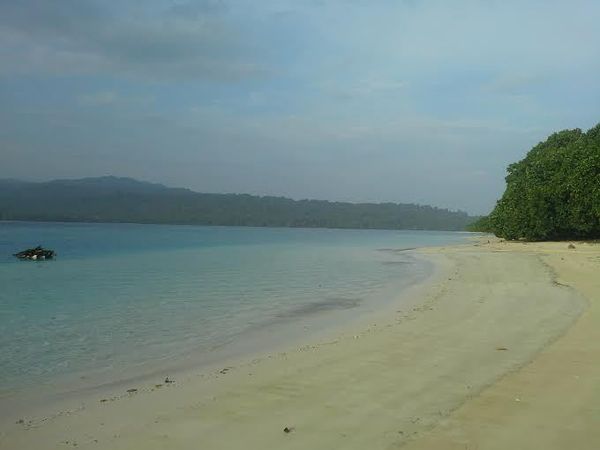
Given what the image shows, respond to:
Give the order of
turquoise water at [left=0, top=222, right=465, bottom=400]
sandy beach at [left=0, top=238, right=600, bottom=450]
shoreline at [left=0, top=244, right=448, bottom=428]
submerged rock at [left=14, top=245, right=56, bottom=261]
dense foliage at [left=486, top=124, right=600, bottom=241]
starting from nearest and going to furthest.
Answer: sandy beach at [left=0, top=238, right=600, bottom=450], shoreline at [left=0, top=244, right=448, bottom=428], turquoise water at [left=0, top=222, right=465, bottom=400], submerged rock at [left=14, top=245, right=56, bottom=261], dense foliage at [left=486, top=124, right=600, bottom=241]

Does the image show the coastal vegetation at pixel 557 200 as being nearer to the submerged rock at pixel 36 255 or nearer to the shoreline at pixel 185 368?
the shoreline at pixel 185 368

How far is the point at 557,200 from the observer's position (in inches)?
1833

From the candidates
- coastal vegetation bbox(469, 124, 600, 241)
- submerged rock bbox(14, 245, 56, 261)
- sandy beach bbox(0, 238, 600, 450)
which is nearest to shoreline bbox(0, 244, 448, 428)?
sandy beach bbox(0, 238, 600, 450)

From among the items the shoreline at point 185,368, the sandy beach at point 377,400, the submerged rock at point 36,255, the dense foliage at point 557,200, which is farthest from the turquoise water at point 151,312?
the dense foliage at point 557,200

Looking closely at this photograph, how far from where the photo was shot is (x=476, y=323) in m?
12.4

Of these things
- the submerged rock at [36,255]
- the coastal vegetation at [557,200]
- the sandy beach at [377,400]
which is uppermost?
the coastal vegetation at [557,200]

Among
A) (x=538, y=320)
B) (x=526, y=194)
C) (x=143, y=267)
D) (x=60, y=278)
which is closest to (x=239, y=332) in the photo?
(x=538, y=320)

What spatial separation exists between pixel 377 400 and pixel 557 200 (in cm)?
4484

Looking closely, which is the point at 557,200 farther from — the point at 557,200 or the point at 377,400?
the point at 377,400

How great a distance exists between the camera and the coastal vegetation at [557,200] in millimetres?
42625

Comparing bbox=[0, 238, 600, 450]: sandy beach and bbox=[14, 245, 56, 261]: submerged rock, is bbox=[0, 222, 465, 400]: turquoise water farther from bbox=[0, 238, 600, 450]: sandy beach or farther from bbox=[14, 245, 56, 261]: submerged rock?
bbox=[14, 245, 56, 261]: submerged rock

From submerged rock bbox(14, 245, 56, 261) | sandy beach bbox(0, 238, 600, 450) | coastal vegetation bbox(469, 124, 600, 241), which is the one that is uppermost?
coastal vegetation bbox(469, 124, 600, 241)

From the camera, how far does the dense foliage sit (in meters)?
42.6

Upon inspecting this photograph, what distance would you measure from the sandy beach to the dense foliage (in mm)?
33798
